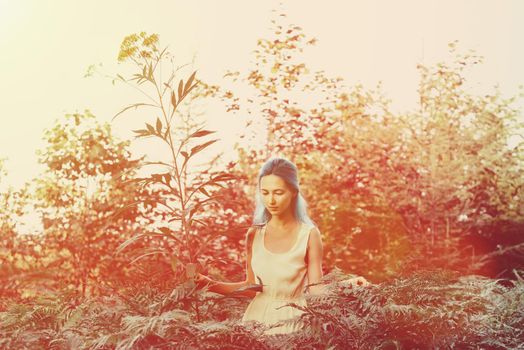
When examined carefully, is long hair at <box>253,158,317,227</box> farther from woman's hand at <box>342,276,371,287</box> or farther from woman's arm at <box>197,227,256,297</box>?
woman's hand at <box>342,276,371,287</box>

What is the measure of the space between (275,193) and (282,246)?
21cm

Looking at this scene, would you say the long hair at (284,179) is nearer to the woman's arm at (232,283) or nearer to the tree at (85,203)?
the woman's arm at (232,283)

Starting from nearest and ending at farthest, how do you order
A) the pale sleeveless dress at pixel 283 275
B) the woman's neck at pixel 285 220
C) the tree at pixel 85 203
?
1. the pale sleeveless dress at pixel 283 275
2. the woman's neck at pixel 285 220
3. the tree at pixel 85 203

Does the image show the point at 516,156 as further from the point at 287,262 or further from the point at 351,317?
the point at 351,317

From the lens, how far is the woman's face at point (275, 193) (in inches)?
113

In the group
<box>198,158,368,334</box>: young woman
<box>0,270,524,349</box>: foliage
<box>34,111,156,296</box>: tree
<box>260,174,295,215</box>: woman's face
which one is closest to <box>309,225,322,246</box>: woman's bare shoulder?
<box>198,158,368,334</box>: young woman

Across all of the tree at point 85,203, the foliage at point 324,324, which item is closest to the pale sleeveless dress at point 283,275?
the foliage at point 324,324

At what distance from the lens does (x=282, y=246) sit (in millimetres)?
2896

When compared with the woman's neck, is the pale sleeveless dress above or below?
below

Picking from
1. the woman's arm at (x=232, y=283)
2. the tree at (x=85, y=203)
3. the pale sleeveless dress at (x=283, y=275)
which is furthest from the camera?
the tree at (x=85, y=203)

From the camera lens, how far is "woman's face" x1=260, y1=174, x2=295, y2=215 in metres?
2.86

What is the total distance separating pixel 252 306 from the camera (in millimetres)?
2740

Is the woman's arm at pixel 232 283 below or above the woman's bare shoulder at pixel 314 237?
below

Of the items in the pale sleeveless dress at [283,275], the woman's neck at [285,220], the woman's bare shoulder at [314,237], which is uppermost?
the woman's neck at [285,220]
